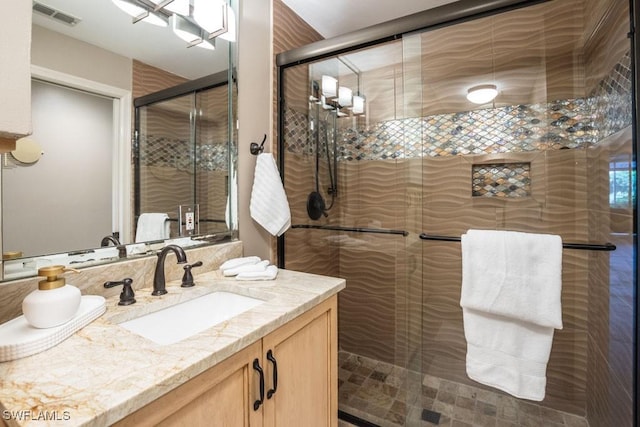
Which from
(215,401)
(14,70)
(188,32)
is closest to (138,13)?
(188,32)

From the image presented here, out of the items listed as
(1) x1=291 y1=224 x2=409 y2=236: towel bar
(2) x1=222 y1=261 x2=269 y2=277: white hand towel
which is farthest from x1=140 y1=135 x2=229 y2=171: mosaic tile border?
(1) x1=291 y1=224 x2=409 y2=236: towel bar

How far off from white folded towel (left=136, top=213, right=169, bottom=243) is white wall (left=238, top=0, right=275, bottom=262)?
0.40 meters

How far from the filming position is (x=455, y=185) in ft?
6.05

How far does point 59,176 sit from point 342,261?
161 centimetres

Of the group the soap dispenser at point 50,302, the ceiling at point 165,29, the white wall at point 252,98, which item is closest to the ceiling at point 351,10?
the ceiling at point 165,29

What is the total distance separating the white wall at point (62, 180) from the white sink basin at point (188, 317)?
344mm

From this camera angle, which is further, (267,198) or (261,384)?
(267,198)

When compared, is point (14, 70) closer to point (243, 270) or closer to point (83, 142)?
point (83, 142)

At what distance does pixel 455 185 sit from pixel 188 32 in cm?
169

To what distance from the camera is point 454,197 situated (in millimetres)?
1837

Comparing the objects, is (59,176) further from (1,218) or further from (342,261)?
(342,261)

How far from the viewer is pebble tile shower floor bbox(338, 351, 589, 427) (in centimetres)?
153

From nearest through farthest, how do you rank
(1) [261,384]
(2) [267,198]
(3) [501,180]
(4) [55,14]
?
(1) [261,384]
(4) [55,14]
(2) [267,198]
(3) [501,180]

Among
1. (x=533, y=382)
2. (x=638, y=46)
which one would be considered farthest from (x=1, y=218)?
(x=638, y=46)
